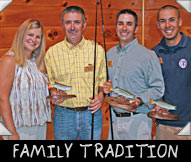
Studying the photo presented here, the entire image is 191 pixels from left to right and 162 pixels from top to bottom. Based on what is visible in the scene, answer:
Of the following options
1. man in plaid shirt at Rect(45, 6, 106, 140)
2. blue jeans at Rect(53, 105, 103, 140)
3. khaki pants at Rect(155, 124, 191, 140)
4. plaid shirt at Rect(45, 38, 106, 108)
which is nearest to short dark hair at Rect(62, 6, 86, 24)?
man in plaid shirt at Rect(45, 6, 106, 140)

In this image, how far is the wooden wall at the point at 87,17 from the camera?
1231 mm

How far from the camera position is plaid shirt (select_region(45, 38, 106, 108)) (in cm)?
124

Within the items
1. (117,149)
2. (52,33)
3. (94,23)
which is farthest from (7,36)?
(117,149)

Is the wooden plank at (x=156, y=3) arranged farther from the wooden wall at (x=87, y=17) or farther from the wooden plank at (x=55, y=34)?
the wooden plank at (x=55, y=34)

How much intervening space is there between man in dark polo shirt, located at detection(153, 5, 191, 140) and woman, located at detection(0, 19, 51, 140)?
603mm

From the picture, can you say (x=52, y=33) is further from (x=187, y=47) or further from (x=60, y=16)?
(x=187, y=47)

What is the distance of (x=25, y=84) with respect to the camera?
3.90 ft

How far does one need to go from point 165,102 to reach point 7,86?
778 millimetres

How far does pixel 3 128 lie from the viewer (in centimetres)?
121

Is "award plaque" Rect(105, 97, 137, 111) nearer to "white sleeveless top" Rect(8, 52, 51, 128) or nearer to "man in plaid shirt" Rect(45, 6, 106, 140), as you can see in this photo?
"man in plaid shirt" Rect(45, 6, 106, 140)

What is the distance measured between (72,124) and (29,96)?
257 millimetres

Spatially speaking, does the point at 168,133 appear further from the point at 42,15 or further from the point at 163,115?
the point at 42,15

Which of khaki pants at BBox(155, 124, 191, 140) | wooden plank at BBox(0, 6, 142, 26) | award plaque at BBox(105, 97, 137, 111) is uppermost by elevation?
wooden plank at BBox(0, 6, 142, 26)

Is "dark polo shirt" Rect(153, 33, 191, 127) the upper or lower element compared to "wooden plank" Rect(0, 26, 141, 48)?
lower
